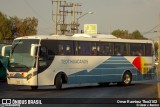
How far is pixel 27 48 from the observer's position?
24.8 m

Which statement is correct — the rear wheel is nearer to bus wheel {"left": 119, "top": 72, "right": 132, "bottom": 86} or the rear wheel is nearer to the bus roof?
the bus roof

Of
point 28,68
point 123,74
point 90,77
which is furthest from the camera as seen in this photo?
point 123,74

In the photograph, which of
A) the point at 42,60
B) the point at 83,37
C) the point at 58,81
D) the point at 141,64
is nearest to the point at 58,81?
the point at 58,81

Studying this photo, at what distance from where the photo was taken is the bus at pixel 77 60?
80.6 feet

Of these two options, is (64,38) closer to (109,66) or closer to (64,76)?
(64,76)

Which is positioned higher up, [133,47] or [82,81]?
[133,47]

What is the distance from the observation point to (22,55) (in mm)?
24828

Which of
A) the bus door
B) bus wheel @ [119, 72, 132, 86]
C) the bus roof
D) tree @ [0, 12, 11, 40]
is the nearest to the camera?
the bus door

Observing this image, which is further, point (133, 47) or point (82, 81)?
point (133, 47)

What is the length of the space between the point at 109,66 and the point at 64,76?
4531 millimetres

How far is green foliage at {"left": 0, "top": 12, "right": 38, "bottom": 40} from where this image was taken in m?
71.4

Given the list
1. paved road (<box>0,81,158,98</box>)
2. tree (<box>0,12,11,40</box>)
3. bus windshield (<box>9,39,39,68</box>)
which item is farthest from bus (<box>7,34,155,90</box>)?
tree (<box>0,12,11,40</box>)

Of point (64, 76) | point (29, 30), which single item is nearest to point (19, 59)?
point (64, 76)

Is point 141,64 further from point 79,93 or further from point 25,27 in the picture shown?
point 25,27
